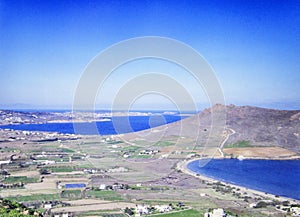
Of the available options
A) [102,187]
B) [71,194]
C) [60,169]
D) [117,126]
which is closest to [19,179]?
[60,169]

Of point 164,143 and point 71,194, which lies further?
point 164,143

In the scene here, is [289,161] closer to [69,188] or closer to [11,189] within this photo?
[69,188]

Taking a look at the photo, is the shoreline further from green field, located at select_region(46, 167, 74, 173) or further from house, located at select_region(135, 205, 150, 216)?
green field, located at select_region(46, 167, 74, 173)

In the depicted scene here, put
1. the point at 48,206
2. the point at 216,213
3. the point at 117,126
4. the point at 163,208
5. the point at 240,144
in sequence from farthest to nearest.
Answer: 1. the point at 240,144
2. the point at 48,206
3. the point at 163,208
4. the point at 216,213
5. the point at 117,126

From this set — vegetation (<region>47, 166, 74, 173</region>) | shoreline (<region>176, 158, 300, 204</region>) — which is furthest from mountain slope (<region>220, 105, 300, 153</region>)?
vegetation (<region>47, 166, 74, 173</region>)

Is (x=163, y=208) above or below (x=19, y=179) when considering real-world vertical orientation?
above

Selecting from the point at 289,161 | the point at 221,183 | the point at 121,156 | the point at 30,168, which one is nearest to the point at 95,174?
the point at 121,156

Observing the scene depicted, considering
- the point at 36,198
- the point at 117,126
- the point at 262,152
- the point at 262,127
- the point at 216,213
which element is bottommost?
the point at 36,198

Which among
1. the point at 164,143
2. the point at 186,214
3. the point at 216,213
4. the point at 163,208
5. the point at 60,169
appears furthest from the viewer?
the point at 164,143

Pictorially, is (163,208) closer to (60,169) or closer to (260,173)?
(60,169)
